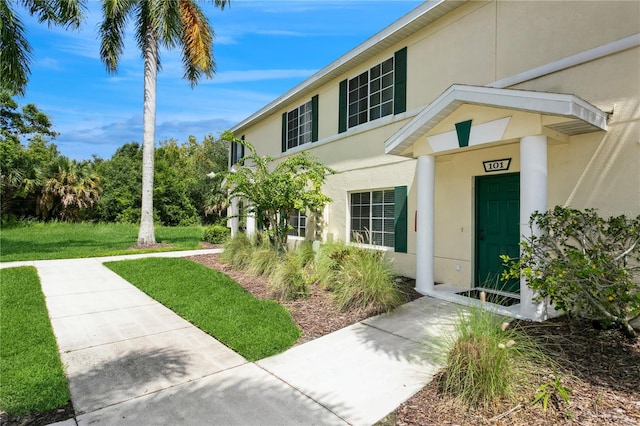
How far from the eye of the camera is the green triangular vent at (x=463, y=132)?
6383mm

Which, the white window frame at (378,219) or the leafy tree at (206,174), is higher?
the leafy tree at (206,174)

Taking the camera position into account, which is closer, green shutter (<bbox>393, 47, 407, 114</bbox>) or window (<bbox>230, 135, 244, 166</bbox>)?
green shutter (<bbox>393, 47, 407, 114</bbox>)

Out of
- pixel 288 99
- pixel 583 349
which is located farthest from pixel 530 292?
pixel 288 99

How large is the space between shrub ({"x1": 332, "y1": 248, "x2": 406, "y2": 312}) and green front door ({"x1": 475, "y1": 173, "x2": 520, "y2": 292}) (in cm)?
193

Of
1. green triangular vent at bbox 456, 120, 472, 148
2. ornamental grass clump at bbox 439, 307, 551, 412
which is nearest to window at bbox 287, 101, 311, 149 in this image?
green triangular vent at bbox 456, 120, 472, 148

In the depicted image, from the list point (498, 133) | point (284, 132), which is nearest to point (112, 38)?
point (284, 132)

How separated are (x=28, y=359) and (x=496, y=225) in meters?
7.53

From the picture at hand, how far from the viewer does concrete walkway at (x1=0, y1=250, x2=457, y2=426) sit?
10.9 feet

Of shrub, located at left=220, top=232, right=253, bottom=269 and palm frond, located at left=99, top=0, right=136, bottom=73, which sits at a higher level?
palm frond, located at left=99, top=0, right=136, bottom=73

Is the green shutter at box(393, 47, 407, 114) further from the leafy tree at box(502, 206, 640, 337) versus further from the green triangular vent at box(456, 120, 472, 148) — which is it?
the leafy tree at box(502, 206, 640, 337)

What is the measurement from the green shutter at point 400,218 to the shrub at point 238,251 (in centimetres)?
397

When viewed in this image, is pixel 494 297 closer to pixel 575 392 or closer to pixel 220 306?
pixel 575 392

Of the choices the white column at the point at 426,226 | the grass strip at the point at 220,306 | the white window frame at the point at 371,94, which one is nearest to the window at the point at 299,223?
the white window frame at the point at 371,94

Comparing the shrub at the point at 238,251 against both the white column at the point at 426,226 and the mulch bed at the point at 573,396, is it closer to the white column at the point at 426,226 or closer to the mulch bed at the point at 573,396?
the white column at the point at 426,226
